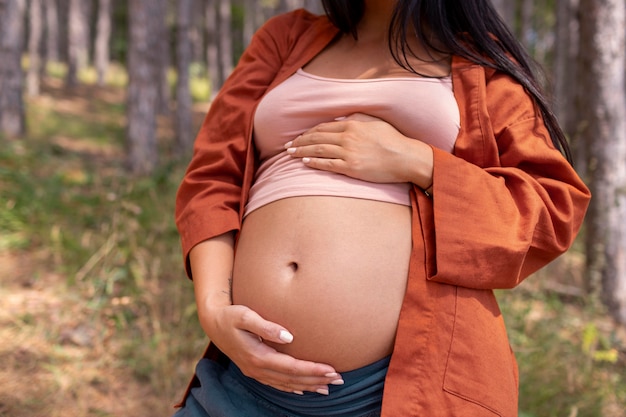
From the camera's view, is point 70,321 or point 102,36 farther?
point 102,36

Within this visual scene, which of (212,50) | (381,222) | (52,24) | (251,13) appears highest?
(251,13)

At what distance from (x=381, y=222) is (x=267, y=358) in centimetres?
41

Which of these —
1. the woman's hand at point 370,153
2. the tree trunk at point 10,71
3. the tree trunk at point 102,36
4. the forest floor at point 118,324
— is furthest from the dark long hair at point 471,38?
the tree trunk at point 102,36

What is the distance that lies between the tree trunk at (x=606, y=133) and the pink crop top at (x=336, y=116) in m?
3.24

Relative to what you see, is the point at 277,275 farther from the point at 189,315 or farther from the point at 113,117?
the point at 113,117

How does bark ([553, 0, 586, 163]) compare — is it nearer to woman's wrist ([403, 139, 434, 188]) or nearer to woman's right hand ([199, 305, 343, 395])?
woman's wrist ([403, 139, 434, 188])

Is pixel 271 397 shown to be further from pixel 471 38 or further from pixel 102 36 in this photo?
pixel 102 36

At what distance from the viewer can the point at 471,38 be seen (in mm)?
1532

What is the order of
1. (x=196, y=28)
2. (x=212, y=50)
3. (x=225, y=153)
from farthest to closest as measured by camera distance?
(x=196, y=28) < (x=212, y=50) < (x=225, y=153)

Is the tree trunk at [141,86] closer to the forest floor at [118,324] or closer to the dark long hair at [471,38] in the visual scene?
the forest floor at [118,324]

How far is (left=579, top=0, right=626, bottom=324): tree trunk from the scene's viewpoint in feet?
13.9

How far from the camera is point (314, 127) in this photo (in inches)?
59.2

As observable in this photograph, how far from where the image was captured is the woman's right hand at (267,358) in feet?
4.07

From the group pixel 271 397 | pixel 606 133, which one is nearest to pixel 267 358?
pixel 271 397
